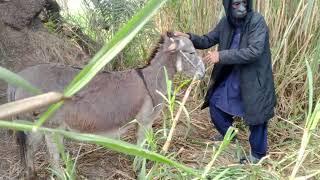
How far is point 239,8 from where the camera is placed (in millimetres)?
3385

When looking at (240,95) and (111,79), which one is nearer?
(111,79)

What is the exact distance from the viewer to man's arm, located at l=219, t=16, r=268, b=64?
3.34 meters

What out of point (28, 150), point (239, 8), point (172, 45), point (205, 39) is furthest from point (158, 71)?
point (28, 150)

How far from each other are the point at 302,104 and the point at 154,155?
3.80 m

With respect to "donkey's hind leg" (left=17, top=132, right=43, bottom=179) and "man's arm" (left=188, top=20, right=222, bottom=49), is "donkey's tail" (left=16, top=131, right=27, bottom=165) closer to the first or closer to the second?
"donkey's hind leg" (left=17, top=132, right=43, bottom=179)

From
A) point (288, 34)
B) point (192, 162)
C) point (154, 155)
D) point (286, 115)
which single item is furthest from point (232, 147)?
point (154, 155)

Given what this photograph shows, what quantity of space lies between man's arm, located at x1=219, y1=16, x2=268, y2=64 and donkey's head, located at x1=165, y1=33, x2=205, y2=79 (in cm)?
25

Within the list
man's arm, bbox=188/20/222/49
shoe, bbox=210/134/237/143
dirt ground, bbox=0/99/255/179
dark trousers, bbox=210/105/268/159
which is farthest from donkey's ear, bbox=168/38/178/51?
shoe, bbox=210/134/237/143

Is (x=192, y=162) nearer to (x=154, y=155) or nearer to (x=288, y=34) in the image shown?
(x=288, y=34)

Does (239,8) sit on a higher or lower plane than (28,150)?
higher

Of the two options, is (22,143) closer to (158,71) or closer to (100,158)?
(100,158)

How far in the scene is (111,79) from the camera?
11.2ft

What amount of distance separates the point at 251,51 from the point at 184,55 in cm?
51

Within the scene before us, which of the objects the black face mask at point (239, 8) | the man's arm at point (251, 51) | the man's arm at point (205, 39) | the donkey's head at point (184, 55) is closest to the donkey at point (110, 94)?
the donkey's head at point (184, 55)
